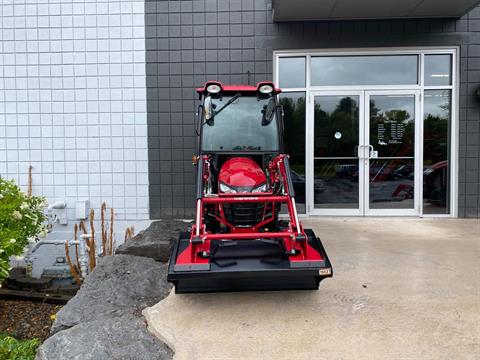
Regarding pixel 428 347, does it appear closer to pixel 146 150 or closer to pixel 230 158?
pixel 230 158

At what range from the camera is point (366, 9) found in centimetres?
673

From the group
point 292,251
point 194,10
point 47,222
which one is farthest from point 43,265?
point 292,251

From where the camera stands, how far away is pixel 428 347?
3057mm

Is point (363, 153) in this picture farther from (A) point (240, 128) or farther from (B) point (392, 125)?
(A) point (240, 128)

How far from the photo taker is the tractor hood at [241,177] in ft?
13.7

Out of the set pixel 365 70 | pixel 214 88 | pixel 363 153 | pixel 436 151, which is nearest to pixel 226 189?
pixel 214 88

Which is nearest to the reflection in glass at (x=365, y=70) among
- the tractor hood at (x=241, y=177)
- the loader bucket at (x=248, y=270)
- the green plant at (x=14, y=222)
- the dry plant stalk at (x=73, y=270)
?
the tractor hood at (x=241, y=177)

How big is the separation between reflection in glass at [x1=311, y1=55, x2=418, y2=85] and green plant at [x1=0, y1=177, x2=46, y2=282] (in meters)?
5.06

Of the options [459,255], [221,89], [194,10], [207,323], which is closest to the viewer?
[207,323]

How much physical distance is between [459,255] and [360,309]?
7.28ft

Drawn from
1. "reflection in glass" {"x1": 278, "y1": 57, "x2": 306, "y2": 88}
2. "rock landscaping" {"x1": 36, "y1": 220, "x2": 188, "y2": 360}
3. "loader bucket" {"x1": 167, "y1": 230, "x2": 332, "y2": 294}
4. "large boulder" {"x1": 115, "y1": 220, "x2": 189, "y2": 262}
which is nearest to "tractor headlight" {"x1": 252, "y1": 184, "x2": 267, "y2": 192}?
"loader bucket" {"x1": 167, "y1": 230, "x2": 332, "y2": 294}

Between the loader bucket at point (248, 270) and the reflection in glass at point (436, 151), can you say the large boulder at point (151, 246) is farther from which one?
the reflection in glass at point (436, 151)

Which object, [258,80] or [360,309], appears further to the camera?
[258,80]

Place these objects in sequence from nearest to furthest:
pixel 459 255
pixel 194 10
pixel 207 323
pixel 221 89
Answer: pixel 207 323, pixel 221 89, pixel 459 255, pixel 194 10
